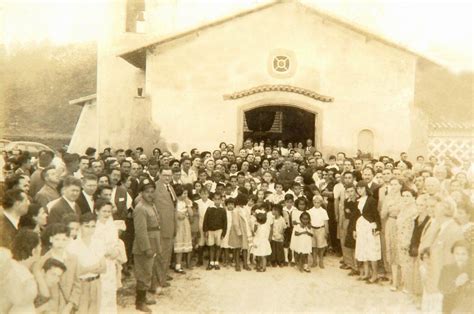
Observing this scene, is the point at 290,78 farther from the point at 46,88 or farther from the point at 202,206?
the point at 46,88

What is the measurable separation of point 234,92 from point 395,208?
5.72m

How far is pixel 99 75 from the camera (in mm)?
15695

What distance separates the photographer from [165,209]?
690 cm

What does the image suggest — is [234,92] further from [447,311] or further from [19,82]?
[19,82]

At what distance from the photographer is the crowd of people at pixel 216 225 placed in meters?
4.83

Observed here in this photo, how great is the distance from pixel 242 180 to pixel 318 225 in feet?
4.83

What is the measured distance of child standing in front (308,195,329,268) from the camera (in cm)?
795

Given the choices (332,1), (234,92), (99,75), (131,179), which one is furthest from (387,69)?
(99,75)

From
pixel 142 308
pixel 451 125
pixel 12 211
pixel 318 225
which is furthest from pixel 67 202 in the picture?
pixel 451 125

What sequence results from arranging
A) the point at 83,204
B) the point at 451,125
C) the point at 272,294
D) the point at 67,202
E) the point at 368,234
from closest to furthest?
the point at 67,202 → the point at 83,204 → the point at 272,294 → the point at 368,234 → the point at 451,125

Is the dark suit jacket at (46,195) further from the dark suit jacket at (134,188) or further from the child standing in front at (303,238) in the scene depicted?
the child standing in front at (303,238)

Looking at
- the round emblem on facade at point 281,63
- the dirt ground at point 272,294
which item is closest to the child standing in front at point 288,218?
the dirt ground at point 272,294

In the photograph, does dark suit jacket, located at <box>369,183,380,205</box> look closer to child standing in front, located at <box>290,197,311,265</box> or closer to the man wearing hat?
child standing in front, located at <box>290,197,311,265</box>

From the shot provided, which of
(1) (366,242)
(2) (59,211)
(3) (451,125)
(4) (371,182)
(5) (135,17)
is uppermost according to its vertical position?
(5) (135,17)
